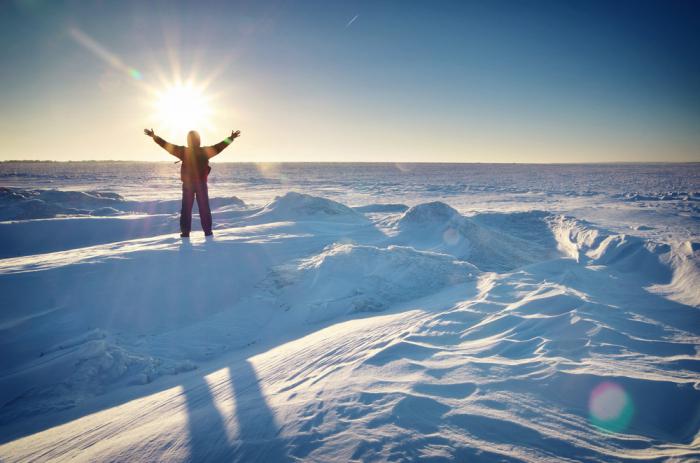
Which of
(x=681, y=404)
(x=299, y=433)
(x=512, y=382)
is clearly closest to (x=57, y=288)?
(x=299, y=433)

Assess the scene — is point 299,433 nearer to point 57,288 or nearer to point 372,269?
point 372,269

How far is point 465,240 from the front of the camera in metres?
7.80

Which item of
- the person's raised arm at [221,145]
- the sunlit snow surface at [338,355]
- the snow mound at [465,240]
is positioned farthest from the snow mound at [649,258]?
the person's raised arm at [221,145]

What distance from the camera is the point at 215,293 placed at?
445 centimetres

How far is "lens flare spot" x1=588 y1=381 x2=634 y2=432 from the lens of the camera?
184 cm

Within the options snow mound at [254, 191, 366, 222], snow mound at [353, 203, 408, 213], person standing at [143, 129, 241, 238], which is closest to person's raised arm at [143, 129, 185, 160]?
person standing at [143, 129, 241, 238]

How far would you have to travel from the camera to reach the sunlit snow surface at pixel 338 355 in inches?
70.5

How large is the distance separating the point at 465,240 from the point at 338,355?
223 inches

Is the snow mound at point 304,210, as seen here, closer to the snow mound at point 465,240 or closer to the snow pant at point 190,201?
the snow mound at point 465,240

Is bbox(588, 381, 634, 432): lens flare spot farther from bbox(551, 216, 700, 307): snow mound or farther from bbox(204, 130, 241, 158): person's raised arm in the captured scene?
bbox(204, 130, 241, 158): person's raised arm

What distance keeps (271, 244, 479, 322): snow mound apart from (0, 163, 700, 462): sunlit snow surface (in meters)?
0.03

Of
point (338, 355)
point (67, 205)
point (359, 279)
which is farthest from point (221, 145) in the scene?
point (67, 205)

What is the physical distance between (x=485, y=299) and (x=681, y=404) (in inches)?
80.8

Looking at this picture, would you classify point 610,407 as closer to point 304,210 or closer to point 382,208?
point 304,210
